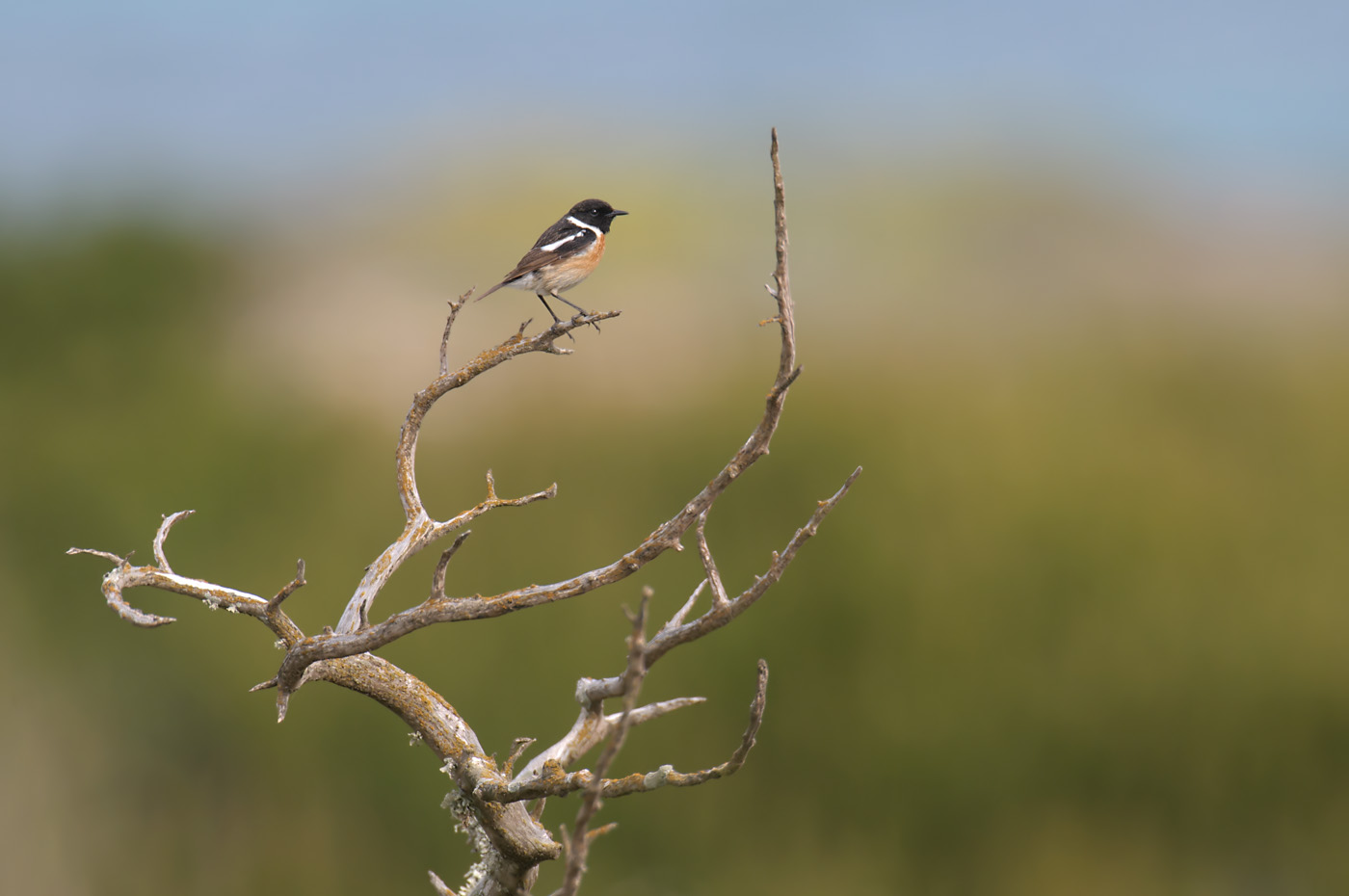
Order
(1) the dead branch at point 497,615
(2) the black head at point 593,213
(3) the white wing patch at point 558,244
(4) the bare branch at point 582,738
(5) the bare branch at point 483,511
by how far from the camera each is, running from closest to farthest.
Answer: (5) the bare branch at point 483,511
(1) the dead branch at point 497,615
(4) the bare branch at point 582,738
(3) the white wing patch at point 558,244
(2) the black head at point 593,213

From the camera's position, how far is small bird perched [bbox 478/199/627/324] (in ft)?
19.6

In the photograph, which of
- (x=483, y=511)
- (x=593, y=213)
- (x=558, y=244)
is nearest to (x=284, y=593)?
(x=483, y=511)

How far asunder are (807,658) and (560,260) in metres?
11.3

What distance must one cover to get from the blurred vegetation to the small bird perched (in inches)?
399

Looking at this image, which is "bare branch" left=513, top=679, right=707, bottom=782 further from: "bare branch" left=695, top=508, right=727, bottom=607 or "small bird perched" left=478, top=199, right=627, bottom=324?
"small bird perched" left=478, top=199, right=627, bottom=324

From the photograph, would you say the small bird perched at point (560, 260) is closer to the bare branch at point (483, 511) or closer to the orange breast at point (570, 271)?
the orange breast at point (570, 271)

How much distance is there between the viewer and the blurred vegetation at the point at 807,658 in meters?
15.0

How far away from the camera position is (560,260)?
5980 millimetres

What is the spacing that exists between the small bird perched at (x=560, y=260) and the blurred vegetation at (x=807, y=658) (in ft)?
33.3

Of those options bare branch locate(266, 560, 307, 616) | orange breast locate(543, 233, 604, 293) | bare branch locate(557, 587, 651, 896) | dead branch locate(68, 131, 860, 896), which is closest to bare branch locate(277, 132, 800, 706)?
dead branch locate(68, 131, 860, 896)

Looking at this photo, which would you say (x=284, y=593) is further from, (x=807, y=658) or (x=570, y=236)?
Result: (x=807, y=658)

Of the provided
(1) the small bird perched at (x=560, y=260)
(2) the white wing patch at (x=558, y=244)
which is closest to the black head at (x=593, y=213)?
(1) the small bird perched at (x=560, y=260)

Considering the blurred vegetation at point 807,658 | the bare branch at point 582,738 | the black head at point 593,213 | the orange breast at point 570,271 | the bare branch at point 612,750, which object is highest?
the black head at point 593,213

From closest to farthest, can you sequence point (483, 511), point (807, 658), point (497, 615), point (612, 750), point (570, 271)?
point (612, 750)
point (497, 615)
point (483, 511)
point (570, 271)
point (807, 658)
